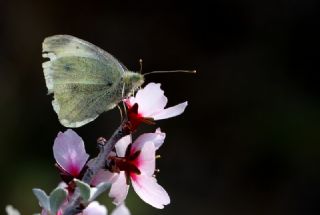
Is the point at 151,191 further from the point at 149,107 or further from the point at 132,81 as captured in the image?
the point at 132,81

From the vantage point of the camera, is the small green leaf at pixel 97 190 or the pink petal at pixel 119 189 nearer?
the small green leaf at pixel 97 190

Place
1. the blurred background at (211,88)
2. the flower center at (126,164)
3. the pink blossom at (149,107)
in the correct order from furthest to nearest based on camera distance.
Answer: the blurred background at (211,88) < the pink blossom at (149,107) < the flower center at (126,164)

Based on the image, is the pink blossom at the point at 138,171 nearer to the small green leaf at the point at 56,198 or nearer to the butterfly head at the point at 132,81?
the small green leaf at the point at 56,198

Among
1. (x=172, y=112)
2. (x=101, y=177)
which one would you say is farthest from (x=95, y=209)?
(x=172, y=112)

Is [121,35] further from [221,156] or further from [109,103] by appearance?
[109,103]

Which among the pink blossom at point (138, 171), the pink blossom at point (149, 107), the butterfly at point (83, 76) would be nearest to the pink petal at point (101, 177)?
the pink blossom at point (138, 171)

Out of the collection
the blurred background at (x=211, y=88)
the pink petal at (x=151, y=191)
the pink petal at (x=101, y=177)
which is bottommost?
the blurred background at (x=211, y=88)

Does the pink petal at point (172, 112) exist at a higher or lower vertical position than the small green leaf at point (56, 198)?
higher

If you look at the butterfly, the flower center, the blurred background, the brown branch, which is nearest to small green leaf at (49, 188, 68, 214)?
the brown branch
